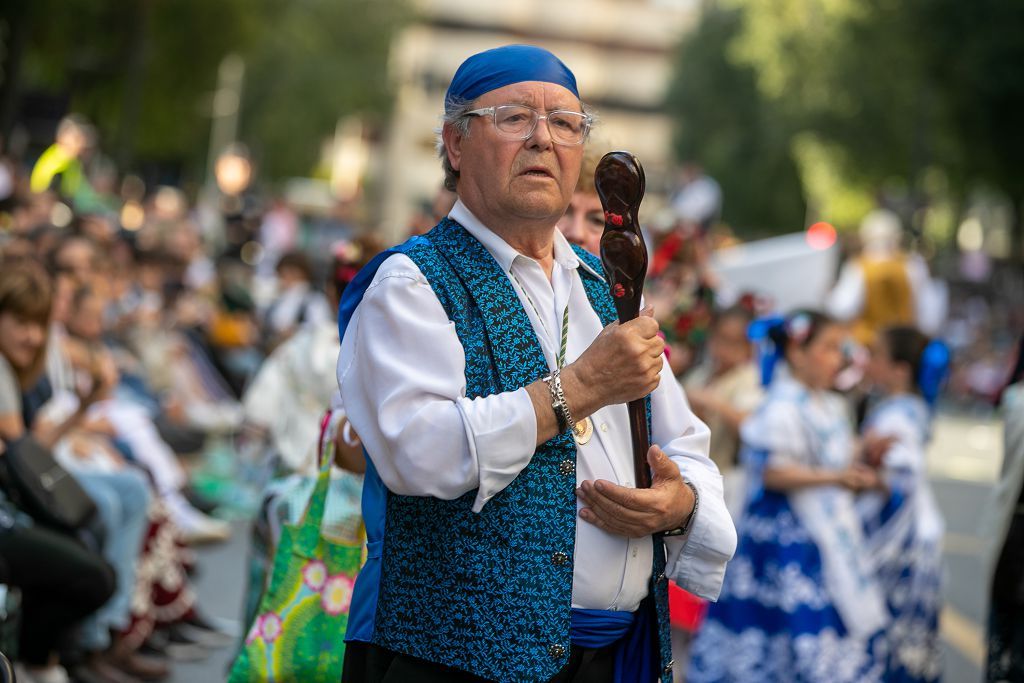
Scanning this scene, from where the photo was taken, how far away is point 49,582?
5.92 metres

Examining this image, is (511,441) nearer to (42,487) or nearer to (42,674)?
(42,487)

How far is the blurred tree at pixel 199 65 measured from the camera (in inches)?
1008

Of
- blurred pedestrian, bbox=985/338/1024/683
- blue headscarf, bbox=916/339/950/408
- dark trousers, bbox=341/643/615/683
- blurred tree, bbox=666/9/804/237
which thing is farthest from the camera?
blurred tree, bbox=666/9/804/237

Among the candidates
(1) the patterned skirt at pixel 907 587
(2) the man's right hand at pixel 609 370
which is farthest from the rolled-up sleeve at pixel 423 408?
(1) the patterned skirt at pixel 907 587

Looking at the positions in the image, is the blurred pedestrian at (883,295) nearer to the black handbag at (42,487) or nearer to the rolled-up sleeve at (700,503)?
the black handbag at (42,487)

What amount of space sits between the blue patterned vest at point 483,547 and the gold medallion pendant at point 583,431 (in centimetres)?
8

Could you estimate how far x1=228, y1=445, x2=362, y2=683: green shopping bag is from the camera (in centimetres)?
418

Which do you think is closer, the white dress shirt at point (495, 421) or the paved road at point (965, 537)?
the white dress shirt at point (495, 421)

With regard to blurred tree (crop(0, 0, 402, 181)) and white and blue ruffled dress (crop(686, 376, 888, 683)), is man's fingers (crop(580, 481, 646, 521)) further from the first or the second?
blurred tree (crop(0, 0, 402, 181))

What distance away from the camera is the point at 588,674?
328cm

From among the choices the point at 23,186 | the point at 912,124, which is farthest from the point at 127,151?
the point at 912,124

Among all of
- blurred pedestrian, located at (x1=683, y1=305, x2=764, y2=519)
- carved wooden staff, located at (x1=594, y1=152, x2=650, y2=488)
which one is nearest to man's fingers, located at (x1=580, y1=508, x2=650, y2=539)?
carved wooden staff, located at (x1=594, y1=152, x2=650, y2=488)

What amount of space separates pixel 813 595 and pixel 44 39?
65.1 feet

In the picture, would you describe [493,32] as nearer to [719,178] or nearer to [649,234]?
[719,178]
